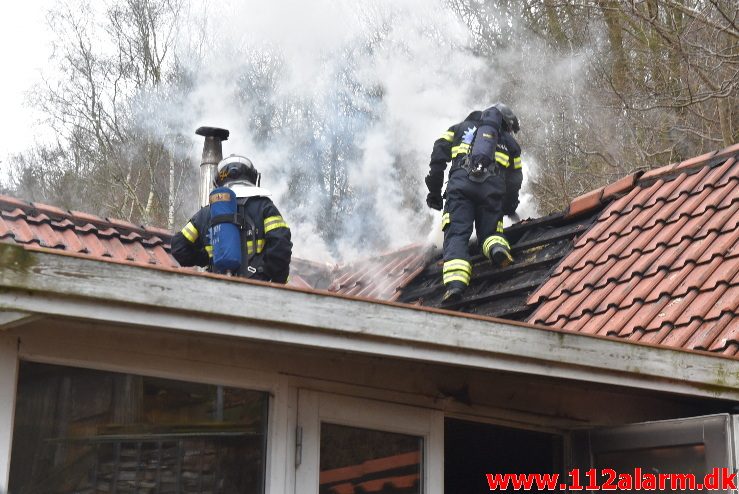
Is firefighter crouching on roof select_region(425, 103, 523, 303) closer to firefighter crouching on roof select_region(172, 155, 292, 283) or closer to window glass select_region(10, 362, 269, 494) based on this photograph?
firefighter crouching on roof select_region(172, 155, 292, 283)

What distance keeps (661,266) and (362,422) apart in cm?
257

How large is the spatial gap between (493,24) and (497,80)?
0.72 m

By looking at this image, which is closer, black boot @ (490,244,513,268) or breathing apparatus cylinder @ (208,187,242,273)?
breathing apparatus cylinder @ (208,187,242,273)

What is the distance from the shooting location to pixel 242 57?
12.6 meters

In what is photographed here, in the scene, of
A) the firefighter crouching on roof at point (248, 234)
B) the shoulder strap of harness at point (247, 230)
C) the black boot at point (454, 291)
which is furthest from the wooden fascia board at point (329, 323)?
the black boot at point (454, 291)

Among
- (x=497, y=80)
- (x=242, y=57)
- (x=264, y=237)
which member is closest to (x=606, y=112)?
(x=497, y=80)

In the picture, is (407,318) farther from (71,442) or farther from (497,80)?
(497,80)

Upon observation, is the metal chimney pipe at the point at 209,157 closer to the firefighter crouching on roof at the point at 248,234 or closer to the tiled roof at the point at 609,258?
the tiled roof at the point at 609,258

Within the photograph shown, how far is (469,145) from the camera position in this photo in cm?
788

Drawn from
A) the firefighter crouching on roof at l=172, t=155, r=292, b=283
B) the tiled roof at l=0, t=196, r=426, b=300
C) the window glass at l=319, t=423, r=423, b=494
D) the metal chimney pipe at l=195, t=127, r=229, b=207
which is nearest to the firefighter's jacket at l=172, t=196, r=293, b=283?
the firefighter crouching on roof at l=172, t=155, r=292, b=283

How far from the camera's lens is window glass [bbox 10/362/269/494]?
365 centimetres

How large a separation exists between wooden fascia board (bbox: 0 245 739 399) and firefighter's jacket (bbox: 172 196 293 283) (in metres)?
2.80

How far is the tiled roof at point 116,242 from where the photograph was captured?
26.6 feet

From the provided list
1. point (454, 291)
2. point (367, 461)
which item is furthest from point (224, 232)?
point (367, 461)
